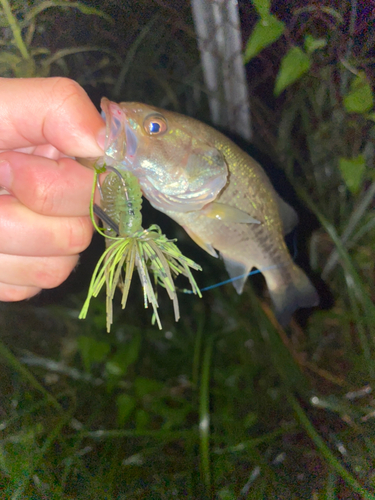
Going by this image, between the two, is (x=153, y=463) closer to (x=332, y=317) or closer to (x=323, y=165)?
(x=332, y=317)

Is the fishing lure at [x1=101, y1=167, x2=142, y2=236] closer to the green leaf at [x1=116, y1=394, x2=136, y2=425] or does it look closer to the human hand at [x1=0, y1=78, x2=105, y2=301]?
the human hand at [x1=0, y1=78, x2=105, y2=301]

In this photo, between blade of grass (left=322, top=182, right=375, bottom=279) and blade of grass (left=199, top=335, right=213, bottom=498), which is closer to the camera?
blade of grass (left=199, top=335, right=213, bottom=498)

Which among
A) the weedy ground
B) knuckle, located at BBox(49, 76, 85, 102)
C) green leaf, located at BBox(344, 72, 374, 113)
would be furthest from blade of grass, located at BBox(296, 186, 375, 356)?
knuckle, located at BBox(49, 76, 85, 102)

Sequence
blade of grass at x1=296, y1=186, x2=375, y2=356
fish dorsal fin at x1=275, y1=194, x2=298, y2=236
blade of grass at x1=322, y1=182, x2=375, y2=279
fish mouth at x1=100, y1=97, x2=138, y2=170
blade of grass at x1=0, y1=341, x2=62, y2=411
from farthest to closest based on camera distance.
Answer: blade of grass at x1=322, y1=182, x2=375, y2=279, blade of grass at x1=296, y1=186, x2=375, y2=356, blade of grass at x1=0, y1=341, x2=62, y2=411, fish dorsal fin at x1=275, y1=194, x2=298, y2=236, fish mouth at x1=100, y1=97, x2=138, y2=170

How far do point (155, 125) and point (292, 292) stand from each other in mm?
407

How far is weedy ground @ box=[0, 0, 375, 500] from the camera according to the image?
532 millimetres

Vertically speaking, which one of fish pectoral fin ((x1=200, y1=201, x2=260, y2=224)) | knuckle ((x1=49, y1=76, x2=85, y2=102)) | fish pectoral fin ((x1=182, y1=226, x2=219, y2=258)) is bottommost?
fish pectoral fin ((x1=182, y1=226, x2=219, y2=258))

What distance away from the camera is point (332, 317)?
3.26ft

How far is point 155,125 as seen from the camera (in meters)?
0.39

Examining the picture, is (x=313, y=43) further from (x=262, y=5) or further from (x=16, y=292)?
(x=16, y=292)

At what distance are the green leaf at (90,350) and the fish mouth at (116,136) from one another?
60 centimetres

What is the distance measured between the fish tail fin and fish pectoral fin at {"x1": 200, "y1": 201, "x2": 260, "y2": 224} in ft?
0.46

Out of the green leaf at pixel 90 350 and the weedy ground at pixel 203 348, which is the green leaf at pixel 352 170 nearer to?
the weedy ground at pixel 203 348

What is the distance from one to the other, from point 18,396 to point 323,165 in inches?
40.6
